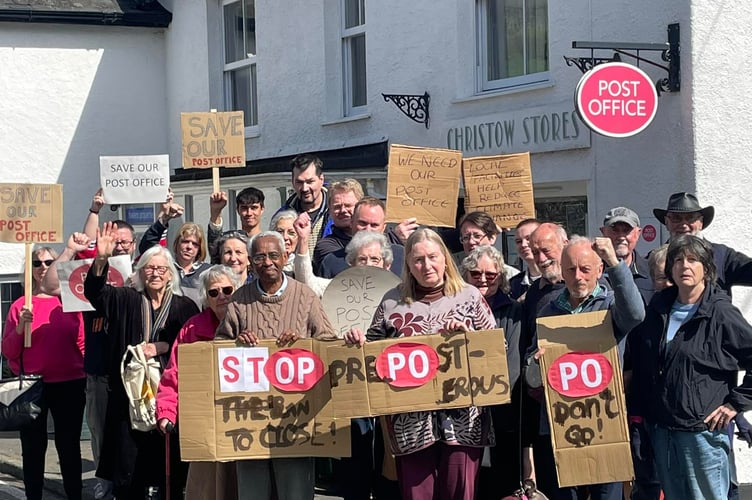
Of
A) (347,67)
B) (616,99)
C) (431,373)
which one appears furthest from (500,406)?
(347,67)

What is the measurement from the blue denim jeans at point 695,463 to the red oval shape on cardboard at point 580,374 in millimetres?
426

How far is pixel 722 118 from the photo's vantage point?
906 cm

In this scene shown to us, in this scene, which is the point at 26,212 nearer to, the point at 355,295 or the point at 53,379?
the point at 53,379

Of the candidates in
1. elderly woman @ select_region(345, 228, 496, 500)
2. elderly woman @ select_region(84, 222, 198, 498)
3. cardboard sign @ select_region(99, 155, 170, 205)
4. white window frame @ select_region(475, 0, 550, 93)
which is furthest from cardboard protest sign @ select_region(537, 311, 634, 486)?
white window frame @ select_region(475, 0, 550, 93)

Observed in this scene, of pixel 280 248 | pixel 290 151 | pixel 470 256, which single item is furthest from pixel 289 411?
pixel 290 151

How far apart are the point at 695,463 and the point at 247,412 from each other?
7.70ft

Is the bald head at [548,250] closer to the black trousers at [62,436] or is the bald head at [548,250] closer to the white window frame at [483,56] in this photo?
the black trousers at [62,436]

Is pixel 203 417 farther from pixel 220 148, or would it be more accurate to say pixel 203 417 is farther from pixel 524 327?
pixel 220 148

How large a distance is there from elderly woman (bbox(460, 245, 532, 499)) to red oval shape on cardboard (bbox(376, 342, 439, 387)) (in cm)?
58

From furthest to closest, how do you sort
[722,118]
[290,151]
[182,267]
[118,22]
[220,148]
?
[118,22], [290,151], [220,148], [722,118], [182,267]

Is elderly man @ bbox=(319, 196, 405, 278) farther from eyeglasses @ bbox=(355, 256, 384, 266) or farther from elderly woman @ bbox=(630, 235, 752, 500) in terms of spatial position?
elderly woman @ bbox=(630, 235, 752, 500)

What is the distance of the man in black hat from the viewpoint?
7.12m

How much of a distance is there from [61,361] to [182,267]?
125cm

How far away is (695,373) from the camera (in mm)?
6070
